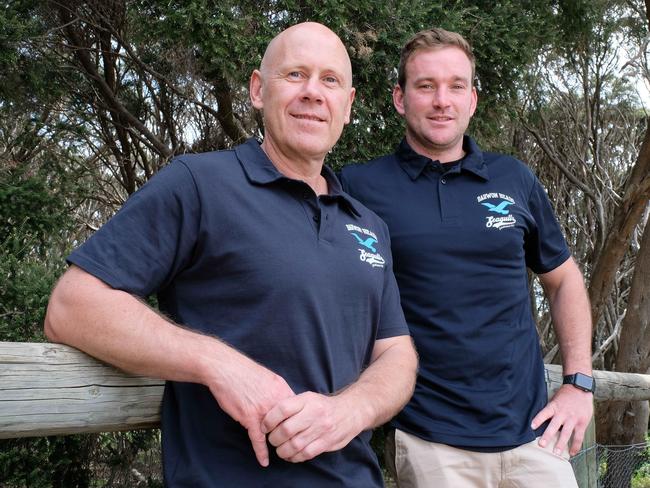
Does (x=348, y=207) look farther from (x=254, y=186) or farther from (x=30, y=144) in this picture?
(x=30, y=144)

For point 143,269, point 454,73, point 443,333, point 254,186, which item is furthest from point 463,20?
point 143,269

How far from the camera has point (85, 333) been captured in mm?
1682

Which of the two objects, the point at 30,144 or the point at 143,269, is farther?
the point at 30,144

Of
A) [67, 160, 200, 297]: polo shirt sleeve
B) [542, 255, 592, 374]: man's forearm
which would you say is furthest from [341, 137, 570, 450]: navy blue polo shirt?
[67, 160, 200, 297]: polo shirt sleeve

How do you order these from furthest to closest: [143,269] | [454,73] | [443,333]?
[454,73], [443,333], [143,269]

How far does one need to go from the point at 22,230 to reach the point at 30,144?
1824 mm

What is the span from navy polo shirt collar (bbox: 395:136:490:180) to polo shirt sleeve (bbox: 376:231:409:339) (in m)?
0.70

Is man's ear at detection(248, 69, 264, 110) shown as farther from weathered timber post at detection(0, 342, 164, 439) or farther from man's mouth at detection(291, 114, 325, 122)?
weathered timber post at detection(0, 342, 164, 439)

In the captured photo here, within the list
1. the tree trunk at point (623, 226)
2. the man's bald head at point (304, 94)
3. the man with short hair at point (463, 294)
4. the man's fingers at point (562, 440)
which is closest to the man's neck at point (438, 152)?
the man with short hair at point (463, 294)

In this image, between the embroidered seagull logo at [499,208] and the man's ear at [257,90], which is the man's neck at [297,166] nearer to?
the man's ear at [257,90]

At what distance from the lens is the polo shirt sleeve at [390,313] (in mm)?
2193

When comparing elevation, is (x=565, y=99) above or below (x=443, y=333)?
above

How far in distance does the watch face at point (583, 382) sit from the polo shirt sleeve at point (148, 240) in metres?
1.90

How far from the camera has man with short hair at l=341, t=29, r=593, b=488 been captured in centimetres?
260
